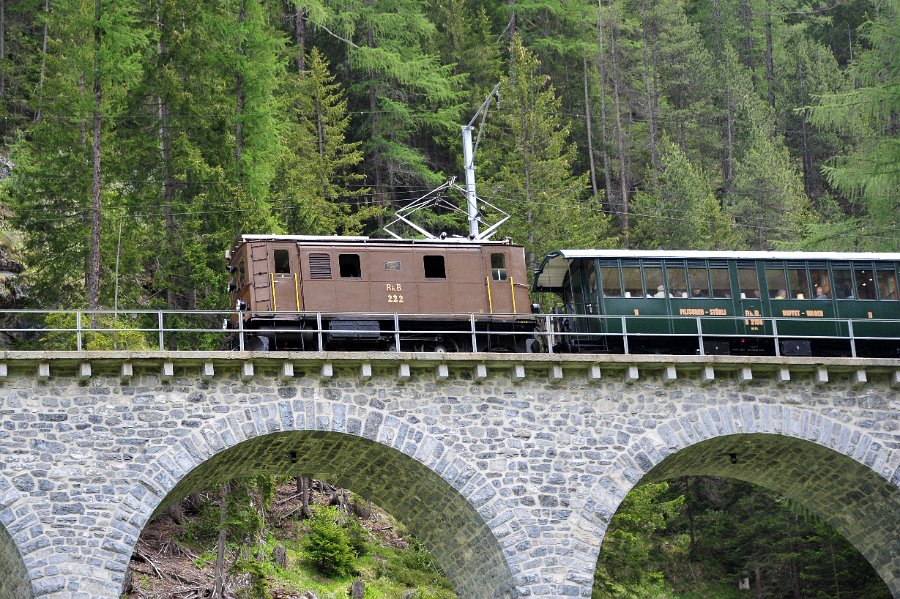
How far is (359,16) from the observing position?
143 ft

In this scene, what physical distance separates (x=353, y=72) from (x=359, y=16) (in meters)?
3.91

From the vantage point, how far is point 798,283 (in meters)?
27.0

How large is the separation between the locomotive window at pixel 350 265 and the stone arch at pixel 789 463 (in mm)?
6928

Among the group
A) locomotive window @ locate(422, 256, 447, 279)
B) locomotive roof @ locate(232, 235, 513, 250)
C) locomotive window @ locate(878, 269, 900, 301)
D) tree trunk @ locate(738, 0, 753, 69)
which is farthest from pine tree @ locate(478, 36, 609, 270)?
tree trunk @ locate(738, 0, 753, 69)

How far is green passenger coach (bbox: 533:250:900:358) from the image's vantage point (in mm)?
26016

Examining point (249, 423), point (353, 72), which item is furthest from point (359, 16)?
point (249, 423)

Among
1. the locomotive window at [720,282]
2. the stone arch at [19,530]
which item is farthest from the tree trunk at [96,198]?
the locomotive window at [720,282]

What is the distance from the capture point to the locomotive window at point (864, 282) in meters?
27.2

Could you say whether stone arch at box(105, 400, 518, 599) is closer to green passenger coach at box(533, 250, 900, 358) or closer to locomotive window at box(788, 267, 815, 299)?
green passenger coach at box(533, 250, 900, 358)

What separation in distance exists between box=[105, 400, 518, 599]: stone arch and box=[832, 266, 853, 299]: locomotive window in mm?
10204

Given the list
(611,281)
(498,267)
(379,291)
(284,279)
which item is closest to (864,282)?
(611,281)

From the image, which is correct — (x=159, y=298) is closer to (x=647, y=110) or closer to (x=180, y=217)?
(x=180, y=217)

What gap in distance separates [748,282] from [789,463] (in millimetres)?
4190

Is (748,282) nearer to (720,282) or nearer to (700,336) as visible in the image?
(720,282)
